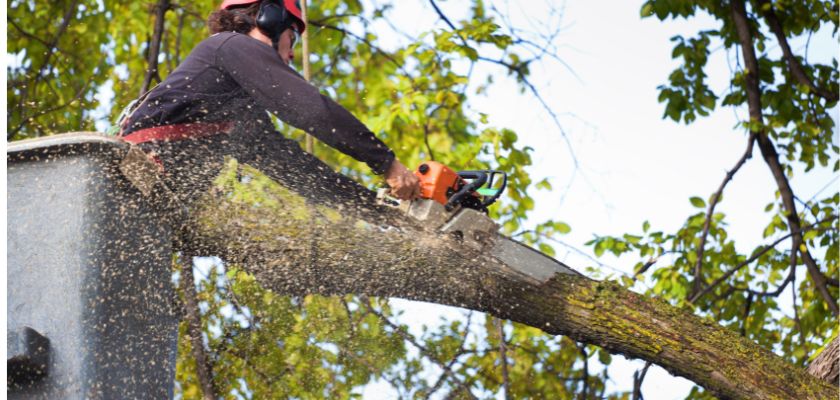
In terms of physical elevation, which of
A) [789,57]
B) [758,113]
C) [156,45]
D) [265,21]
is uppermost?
[789,57]

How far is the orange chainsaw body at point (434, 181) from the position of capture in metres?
3.50

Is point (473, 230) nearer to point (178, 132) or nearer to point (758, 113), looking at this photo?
point (178, 132)

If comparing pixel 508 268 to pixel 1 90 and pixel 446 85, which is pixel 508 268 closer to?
pixel 1 90

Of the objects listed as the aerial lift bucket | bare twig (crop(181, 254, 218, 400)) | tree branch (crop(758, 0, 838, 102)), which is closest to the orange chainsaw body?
the aerial lift bucket

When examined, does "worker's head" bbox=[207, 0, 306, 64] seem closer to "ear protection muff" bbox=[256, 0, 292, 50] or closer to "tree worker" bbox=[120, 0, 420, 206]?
"ear protection muff" bbox=[256, 0, 292, 50]

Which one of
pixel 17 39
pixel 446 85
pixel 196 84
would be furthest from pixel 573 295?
pixel 17 39

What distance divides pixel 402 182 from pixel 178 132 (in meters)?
0.80

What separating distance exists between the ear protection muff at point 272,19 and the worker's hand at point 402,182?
0.71 metres

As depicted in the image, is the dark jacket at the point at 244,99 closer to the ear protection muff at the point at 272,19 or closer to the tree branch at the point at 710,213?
the ear protection muff at the point at 272,19

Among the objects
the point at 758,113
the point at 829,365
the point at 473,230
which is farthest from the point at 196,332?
the point at 758,113

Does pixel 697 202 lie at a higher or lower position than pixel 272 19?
higher

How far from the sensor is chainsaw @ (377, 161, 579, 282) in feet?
11.4

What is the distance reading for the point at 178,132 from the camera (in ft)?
11.1

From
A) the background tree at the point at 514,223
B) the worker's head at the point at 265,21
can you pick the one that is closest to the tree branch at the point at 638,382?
the background tree at the point at 514,223
